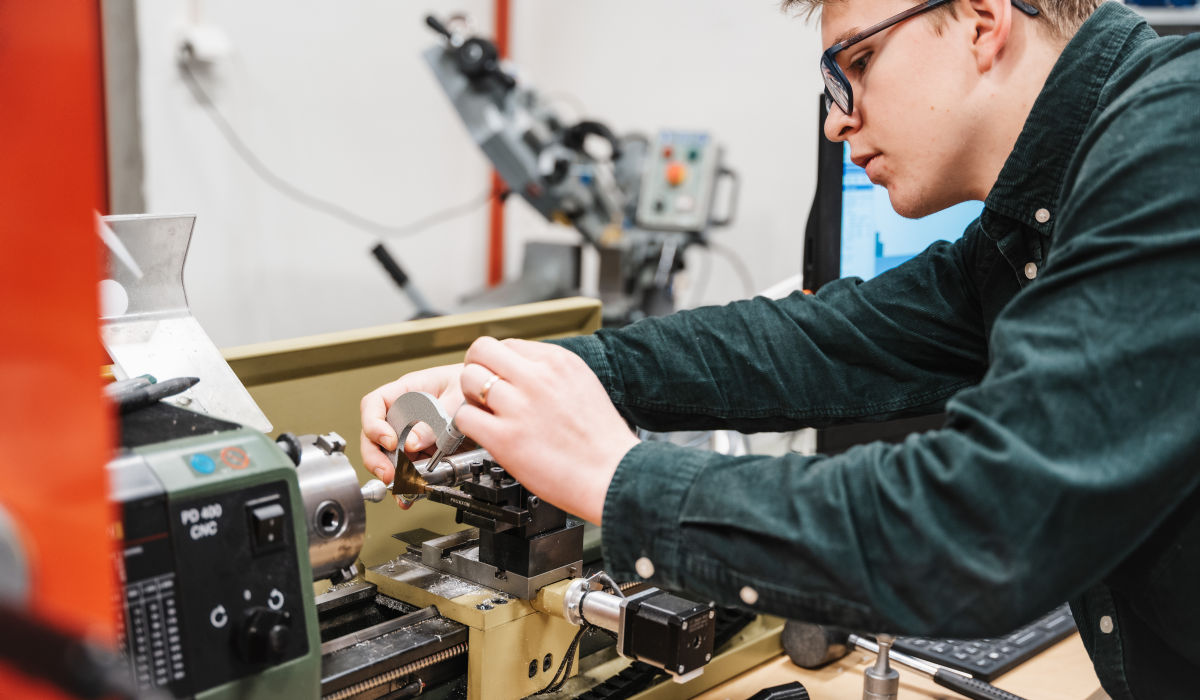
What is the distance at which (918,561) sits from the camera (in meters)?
0.64

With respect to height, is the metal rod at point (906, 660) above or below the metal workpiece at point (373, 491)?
below

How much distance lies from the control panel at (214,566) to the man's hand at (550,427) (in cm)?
15

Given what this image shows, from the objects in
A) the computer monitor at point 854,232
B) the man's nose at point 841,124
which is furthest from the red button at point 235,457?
the computer monitor at point 854,232

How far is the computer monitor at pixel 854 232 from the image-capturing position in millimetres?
1365

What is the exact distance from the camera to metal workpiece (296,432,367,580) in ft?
2.44

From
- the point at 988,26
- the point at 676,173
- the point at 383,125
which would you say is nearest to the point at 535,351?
the point at 988,26

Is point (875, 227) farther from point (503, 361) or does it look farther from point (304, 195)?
point (304, 195)

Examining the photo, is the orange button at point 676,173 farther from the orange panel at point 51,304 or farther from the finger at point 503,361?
the orange panel at point 51,304

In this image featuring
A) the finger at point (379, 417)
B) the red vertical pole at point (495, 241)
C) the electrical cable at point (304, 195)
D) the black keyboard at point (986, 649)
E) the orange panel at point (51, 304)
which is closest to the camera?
the orange panel at point (51, 304)

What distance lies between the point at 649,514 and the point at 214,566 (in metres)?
0.28

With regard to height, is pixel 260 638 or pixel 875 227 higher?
pixel 875 227

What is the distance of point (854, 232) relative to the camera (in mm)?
1428

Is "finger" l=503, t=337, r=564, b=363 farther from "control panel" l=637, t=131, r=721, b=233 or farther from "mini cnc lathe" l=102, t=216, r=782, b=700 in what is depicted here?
"control panel" l=637, t=131, r=721, b=233

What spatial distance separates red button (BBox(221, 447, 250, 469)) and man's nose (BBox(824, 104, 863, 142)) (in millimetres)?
613
